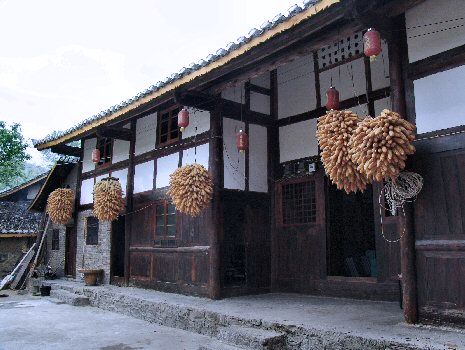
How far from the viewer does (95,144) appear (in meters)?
15.1

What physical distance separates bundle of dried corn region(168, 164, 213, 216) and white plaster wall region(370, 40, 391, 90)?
404 cm

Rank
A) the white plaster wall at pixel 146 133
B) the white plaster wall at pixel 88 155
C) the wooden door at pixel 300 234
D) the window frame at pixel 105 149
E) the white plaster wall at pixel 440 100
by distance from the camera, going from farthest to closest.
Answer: the white plaster wall at pixel 88 155, the window frame at pixel 105 149, the white plaster wall at pixel 146 133, the wooden door at pixel 300 234, the white plaster wall at pixel 440 100

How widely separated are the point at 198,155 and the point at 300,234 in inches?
121

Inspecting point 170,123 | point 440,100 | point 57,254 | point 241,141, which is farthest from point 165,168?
point 57,254

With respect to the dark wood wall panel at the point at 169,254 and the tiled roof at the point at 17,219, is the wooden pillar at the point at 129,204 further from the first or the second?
the tiled roof at the point at 17,219

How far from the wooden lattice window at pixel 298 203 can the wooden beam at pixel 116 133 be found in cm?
527

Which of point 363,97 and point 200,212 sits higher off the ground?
point 363,97

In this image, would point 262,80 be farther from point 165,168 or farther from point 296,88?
point 165,168

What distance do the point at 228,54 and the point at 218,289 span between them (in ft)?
16.4

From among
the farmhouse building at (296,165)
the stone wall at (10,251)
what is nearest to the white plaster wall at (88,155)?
the farmhouse building at (296,165)

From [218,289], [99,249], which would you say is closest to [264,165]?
[218,289]

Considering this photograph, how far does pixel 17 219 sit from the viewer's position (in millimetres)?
21500

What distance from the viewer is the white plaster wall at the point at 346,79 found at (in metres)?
8.83

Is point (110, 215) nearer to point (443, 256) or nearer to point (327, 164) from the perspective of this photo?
point (327, 164)
